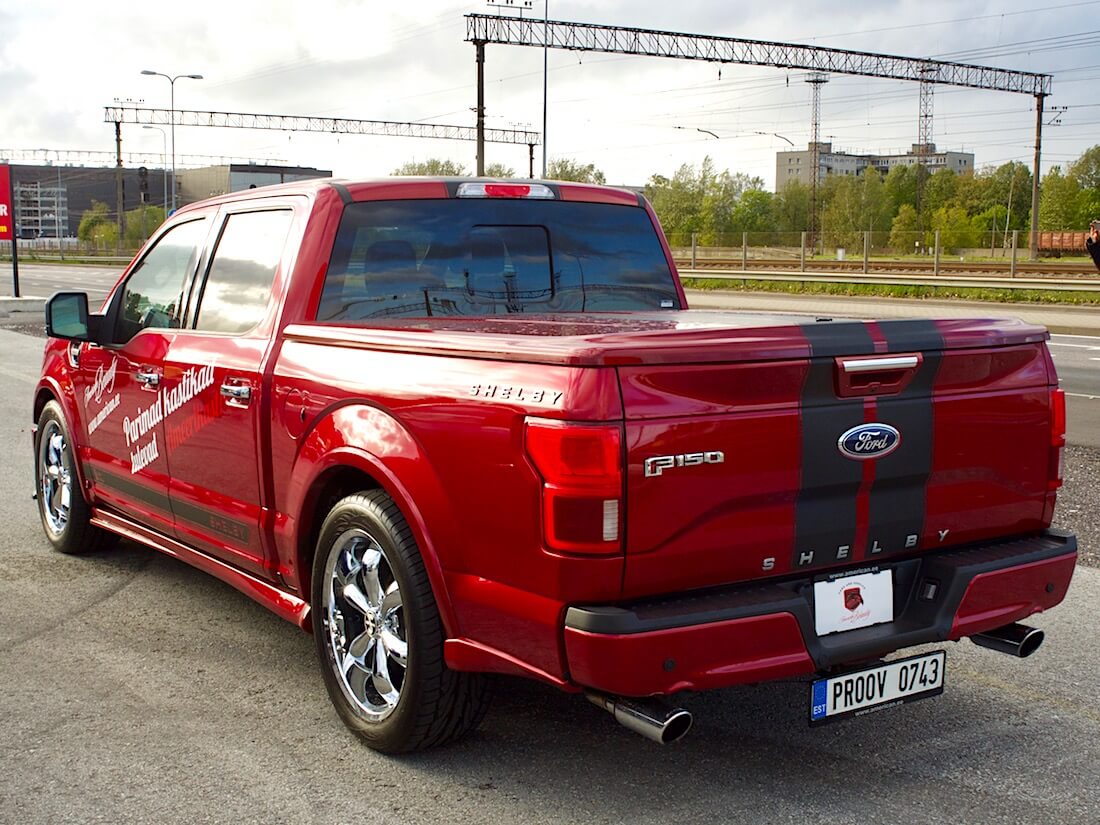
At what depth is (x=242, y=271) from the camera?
4992 mm

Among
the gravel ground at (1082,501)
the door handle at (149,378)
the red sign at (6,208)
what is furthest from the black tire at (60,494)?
the red sign at (6,208)

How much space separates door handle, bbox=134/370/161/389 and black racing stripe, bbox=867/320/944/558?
3105 millimetres

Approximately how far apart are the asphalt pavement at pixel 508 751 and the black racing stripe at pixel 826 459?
31.3 inches

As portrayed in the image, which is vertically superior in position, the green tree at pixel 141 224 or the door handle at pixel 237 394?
the green tree at pixel 141 224

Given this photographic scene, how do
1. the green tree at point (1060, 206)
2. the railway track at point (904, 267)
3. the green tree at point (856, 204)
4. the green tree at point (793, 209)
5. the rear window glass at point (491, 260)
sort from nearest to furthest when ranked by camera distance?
1. the rear window glass at point (491, 260)
2. the railway track at point (904, 267)
3. the green tree at point (1060, 206)
4. the green tree at point (856, 204)
5. the green tree at point (793, 209)

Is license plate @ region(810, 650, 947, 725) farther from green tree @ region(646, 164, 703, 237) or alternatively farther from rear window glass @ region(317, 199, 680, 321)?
green tree @ region(646, 164, 703, 237)

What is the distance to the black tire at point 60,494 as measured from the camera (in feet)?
21.1

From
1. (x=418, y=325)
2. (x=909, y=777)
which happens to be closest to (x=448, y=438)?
(x=418, y=325)

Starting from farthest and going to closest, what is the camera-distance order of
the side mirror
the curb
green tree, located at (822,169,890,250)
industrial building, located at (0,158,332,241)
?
1. industrial building, located at (0,158,332,241)
2. green tree, located at (822,169,890,250)
3. the curb
4. the side mirror

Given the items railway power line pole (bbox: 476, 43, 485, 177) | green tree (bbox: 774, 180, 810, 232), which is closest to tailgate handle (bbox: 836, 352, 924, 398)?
railway power line pole (bbox: 476, 43, 485, 177)

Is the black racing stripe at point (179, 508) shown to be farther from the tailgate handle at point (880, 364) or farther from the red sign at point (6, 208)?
the red sign at point (6, 208)

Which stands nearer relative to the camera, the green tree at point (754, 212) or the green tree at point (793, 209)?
the green tree at point (754, 212)

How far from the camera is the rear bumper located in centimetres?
315

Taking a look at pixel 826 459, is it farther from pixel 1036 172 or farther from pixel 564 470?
pixel 1036 172
